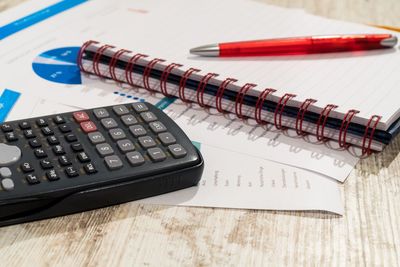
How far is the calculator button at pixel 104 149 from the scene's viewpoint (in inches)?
18.5

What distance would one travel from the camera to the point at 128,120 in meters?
0.52

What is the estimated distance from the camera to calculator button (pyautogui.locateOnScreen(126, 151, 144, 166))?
18.1 inches

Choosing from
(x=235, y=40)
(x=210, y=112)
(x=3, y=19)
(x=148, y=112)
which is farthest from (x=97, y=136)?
(x=3, y=19)

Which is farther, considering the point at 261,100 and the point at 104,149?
the point at 261,100

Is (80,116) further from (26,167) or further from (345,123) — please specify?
(345,123)

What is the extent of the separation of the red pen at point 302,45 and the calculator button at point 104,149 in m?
0.22

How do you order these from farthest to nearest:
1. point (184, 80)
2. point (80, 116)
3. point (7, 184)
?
point (184, 80) < point (80, 116) < point (7, 184)

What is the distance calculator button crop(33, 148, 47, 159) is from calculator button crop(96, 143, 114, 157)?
43 mm

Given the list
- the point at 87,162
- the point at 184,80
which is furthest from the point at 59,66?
the point at 87,162

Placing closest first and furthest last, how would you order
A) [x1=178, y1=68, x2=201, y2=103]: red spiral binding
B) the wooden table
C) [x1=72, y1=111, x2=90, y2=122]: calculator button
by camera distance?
the wooden table → [x1=72, y1=111, x2=90, y2=122]: calculator button → [x1=178, y1=68, x2=201, y2=103]: red spiral binding

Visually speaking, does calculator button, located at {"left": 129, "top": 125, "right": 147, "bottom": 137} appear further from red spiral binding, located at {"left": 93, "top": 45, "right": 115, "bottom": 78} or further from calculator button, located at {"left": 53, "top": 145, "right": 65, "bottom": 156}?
red spiral binding, located at {"left": 93, "top": 45, "right": 115, "bottom": 78}

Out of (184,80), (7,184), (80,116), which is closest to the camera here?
(7,184)

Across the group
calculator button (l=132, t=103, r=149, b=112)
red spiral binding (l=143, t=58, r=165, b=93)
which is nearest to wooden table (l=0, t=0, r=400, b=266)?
calculator button (l=132, t=103, r=149, b=112)

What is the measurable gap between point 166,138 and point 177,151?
0.02m
